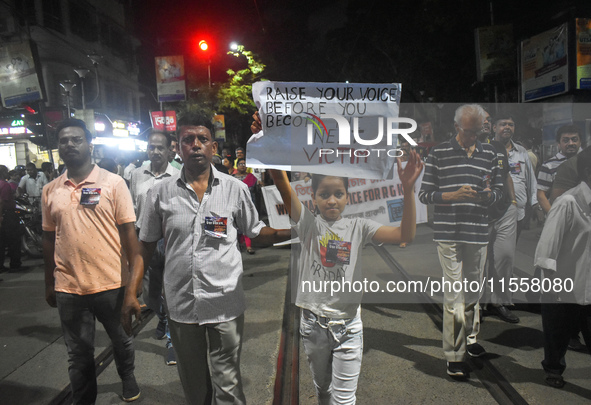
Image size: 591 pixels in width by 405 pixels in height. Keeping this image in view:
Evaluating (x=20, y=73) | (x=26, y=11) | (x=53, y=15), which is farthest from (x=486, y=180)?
(x=53, y=15)

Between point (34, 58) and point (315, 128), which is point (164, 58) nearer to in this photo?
point (34, 58)

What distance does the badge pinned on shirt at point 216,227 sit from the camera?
2500 mm

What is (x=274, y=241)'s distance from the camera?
2.82 meters

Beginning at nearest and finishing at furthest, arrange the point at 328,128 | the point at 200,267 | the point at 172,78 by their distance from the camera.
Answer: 1. the point at 200,267
2. the point at 328,128
3. the point at 172,78

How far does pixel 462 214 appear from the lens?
3.56 m

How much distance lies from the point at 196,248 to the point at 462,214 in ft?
7.22

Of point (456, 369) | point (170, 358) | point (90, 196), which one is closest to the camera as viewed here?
point (90, 196)

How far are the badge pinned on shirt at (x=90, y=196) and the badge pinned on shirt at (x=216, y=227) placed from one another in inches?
38.7

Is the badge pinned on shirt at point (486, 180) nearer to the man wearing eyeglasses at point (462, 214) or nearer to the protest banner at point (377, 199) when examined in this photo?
the man wearing eyeglasses at point (462, 214)

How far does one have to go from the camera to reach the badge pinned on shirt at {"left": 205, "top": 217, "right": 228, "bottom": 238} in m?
2.50

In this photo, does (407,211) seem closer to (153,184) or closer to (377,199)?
(377,199)

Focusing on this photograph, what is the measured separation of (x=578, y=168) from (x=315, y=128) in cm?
218

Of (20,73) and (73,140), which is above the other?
(20,73)

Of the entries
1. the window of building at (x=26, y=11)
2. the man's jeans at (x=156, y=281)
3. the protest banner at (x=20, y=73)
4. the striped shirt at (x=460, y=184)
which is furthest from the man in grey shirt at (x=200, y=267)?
the window of building at (x=26, y=11)
